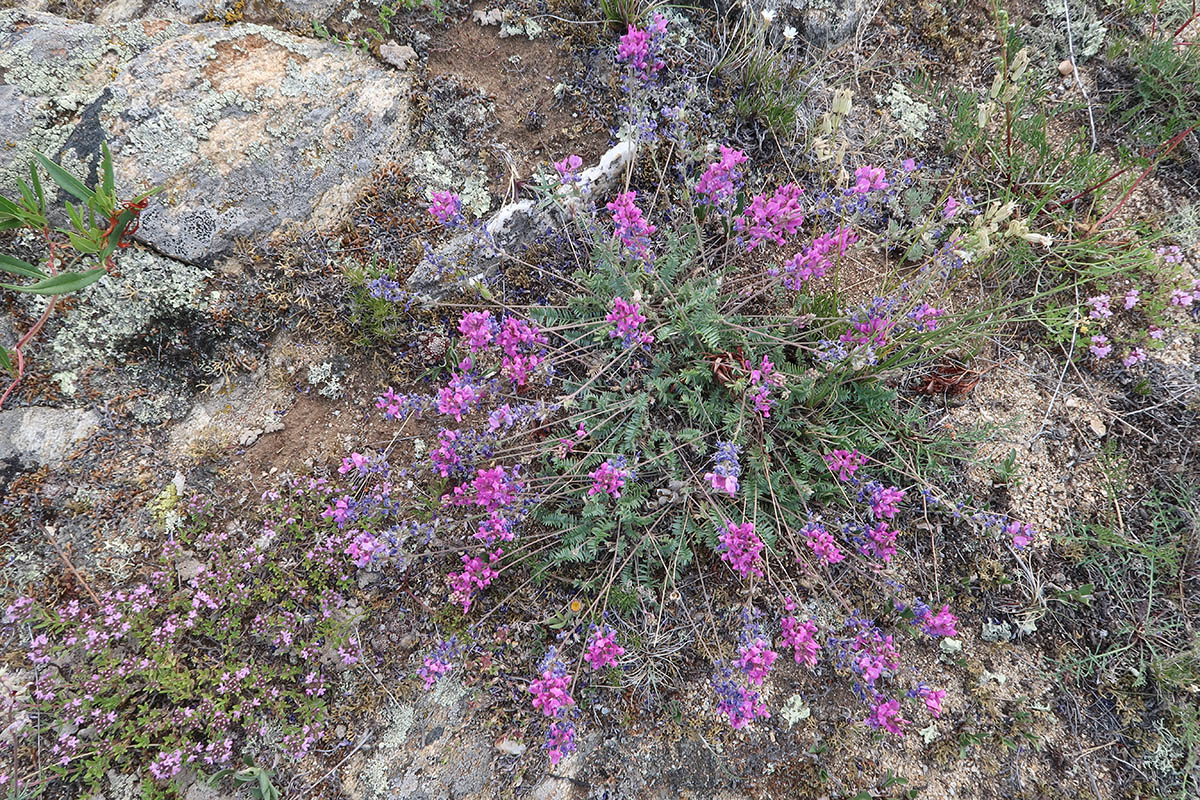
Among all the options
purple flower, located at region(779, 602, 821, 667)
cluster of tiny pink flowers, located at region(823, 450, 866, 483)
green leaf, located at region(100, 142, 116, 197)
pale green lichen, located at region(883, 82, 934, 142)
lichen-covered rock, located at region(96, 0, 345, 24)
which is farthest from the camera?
pale green lichen, located at region(883, 82, 934, 142)

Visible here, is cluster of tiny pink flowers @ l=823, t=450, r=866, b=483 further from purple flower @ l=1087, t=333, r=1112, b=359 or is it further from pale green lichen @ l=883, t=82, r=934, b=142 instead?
pale green lichen @ l=883, t=82, r=934, b=142

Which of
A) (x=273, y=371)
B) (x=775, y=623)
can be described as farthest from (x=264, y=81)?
(x=775, y=623)

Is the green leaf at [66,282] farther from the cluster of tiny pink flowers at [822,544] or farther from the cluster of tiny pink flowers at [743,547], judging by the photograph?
the cluster of tiny pink flowers at [822,544]

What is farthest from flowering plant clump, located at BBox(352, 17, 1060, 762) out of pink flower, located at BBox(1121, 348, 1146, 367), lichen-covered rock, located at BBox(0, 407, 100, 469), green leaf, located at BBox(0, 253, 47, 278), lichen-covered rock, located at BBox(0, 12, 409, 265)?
green leaf, located at BBox(0, 253, 47, 278)

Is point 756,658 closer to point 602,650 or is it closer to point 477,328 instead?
point 602,650

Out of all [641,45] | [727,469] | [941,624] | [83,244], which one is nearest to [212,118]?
[83,244]
